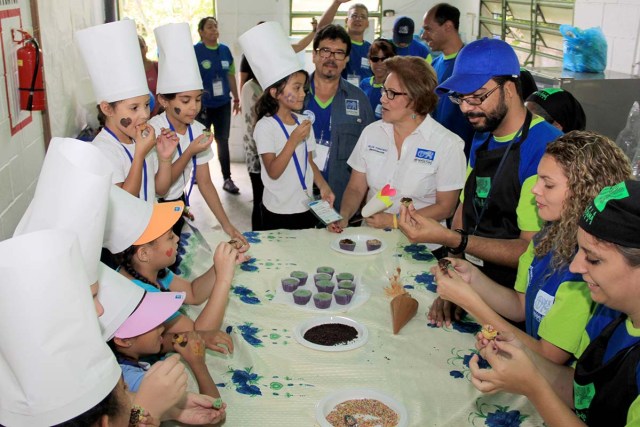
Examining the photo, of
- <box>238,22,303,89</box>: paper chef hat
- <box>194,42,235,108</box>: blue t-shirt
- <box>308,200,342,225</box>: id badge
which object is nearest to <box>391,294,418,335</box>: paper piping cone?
<box>308,200,342,225</box>: id badge

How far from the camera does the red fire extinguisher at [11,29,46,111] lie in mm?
2379

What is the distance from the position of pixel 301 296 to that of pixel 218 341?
15.1 inches

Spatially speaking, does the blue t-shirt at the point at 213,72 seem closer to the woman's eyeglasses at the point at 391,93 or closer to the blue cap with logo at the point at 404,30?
the blue cap with logo at the point at 404,30

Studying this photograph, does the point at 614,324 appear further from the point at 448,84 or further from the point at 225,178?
the point at 225,178

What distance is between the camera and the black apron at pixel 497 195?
2.22 meters

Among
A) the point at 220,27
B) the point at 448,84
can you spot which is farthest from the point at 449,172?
the point at 220,27

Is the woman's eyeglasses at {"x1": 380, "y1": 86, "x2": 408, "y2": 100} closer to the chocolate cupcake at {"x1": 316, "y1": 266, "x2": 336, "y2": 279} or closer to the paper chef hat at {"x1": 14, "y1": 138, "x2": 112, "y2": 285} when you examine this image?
the chocolate cupcake at {"x1": 316, "y1": 266, "x2": 336, "y2": 279}

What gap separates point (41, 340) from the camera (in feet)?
3.32

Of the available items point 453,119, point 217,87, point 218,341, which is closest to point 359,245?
point 218,341

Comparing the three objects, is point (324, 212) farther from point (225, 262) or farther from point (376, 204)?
point (225, 262)

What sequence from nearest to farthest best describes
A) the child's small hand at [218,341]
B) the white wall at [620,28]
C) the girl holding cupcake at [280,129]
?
the child's small hand at [218,341] → the girl holding cupcake at [280,129] → the white wall at [620,28]

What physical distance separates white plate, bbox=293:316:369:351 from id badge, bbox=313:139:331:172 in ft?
5.52

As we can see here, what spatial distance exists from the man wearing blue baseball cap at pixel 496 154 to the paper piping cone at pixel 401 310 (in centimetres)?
37

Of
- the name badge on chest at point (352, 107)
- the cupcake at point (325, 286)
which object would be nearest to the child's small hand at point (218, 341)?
the cupcake at point (325, 286)
